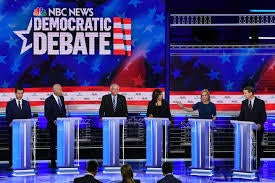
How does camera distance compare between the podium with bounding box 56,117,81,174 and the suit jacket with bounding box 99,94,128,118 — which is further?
the suit jacket with bounding box 99,94,128,118

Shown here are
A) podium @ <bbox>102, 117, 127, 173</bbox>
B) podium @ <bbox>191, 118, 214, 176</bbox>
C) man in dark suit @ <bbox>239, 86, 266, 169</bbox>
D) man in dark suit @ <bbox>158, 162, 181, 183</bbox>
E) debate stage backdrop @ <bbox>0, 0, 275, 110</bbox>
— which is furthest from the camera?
debate stage backdrop @ <bbox>0, 0, 275, 110</bbox>

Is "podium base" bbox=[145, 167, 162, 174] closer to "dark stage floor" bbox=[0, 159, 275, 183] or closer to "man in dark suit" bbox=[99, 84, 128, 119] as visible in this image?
"dark stage floor" bbox=[0, 159, 275, 183]

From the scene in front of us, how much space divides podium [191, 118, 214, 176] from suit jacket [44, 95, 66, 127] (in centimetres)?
261

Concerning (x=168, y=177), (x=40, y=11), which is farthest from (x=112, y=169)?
(x=168, y=177)

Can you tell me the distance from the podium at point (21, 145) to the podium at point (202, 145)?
9.33ft

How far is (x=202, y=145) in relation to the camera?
543 inches

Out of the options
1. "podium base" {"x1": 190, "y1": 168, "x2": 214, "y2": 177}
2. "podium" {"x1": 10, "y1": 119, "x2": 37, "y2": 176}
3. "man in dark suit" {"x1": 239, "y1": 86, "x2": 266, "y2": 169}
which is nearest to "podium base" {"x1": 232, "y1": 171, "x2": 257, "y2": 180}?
"podium base" {"x1": 190, "y1": 168, "x2": 214, "y2": 177}

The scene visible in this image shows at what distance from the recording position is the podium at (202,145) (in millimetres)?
13789

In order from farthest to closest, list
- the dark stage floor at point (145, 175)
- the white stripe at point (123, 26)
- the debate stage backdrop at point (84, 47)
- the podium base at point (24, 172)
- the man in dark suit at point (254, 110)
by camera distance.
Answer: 1. the white stripe at point (123, 26)
2. the debate stage backdrop at point (84, 47)
3. the man in dark suit at point (254, 110)
4. the podium base at point (24, 172)
5. the dark stage floor at point (145, 175)

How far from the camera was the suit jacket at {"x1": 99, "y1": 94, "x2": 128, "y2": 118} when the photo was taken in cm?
1481

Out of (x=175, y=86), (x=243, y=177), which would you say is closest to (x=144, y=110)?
(x=175, y=86)

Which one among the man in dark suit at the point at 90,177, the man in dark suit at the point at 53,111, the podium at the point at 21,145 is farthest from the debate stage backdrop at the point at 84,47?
the man in dark suit at the point at 90,177

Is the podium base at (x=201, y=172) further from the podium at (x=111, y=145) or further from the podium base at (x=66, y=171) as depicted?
the podium base at (x=66, y=171)

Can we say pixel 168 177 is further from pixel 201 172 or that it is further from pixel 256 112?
pixel 256 112
